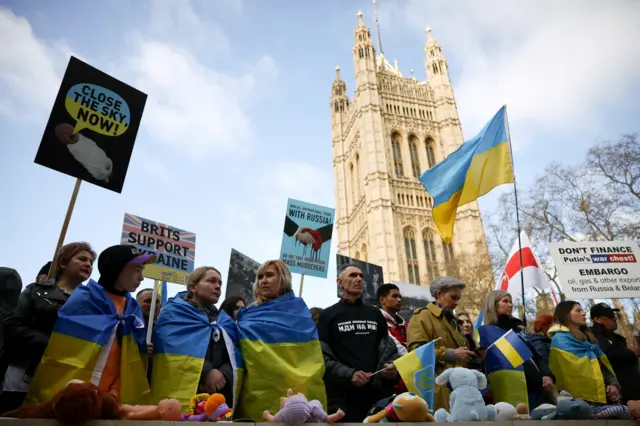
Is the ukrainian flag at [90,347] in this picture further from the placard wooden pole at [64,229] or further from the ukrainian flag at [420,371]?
the ukrainian flag at [420,371]

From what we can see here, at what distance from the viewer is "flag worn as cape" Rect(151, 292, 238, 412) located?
2809 millimetres

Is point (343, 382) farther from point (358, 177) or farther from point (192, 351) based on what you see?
point (358, 177)

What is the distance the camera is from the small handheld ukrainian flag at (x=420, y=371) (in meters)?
3.11

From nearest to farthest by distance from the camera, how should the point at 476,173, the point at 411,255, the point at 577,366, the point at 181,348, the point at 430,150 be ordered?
1. the point at 181,348
2. the point at 577,366
3. the point at 476,173
4. the point at 411,255
5. the point at 430,150

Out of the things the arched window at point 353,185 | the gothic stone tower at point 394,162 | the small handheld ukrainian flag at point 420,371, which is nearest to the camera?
the small handheld ukrainian flag at point 420,371

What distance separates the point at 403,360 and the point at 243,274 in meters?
5.77

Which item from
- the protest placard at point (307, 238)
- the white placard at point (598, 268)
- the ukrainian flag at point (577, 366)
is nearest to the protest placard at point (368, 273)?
the protest placard at point (307, 238)

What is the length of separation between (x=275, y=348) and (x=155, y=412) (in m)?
1.02

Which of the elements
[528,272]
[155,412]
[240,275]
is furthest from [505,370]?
[240,275]

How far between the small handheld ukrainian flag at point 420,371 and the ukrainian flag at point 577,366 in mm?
1788

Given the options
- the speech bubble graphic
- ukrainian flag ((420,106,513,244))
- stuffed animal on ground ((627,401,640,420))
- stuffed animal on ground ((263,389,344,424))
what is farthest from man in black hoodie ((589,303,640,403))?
the speech bubble graphic

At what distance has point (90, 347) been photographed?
2.62 m

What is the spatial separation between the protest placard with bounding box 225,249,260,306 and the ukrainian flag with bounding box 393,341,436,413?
17.9 feet

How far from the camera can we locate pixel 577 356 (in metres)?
4.20
